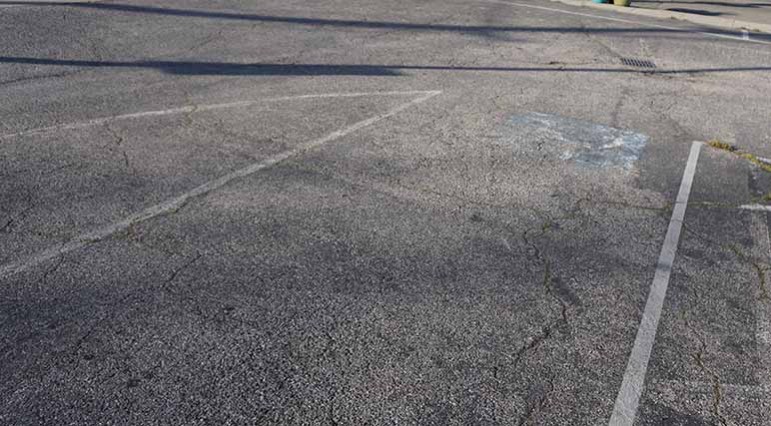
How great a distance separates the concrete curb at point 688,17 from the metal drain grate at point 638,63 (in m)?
5.31

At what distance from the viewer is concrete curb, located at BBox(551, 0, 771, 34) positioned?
19.2 m

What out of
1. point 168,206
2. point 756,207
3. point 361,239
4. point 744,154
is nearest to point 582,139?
point 744,154

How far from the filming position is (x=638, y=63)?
48.6 feet

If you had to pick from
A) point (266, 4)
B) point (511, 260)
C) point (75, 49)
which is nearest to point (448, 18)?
point (266, 4)

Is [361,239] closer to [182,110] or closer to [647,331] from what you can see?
[647,331]

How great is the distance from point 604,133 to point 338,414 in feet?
22.4

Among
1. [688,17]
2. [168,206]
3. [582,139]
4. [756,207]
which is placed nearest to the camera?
[168,206]

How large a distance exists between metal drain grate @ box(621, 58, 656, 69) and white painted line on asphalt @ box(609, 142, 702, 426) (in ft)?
21.1

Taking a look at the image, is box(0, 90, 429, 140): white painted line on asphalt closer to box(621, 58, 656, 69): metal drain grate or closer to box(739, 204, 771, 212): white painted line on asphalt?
box(621, 58, 656, 69): metal drain grate

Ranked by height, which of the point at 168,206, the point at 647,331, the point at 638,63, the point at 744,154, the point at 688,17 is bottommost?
the point at 688,17

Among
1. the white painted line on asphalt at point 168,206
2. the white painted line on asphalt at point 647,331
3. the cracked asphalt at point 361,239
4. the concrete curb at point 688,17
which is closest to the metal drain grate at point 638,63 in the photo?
the cracked asphalt at point 361,239

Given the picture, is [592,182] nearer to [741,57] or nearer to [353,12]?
[741,57]

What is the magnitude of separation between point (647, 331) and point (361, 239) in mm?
2357

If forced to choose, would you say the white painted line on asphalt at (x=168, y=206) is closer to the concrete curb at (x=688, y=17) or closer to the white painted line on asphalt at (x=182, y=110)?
the white painted line on asphalt at (x=182, y=110)
